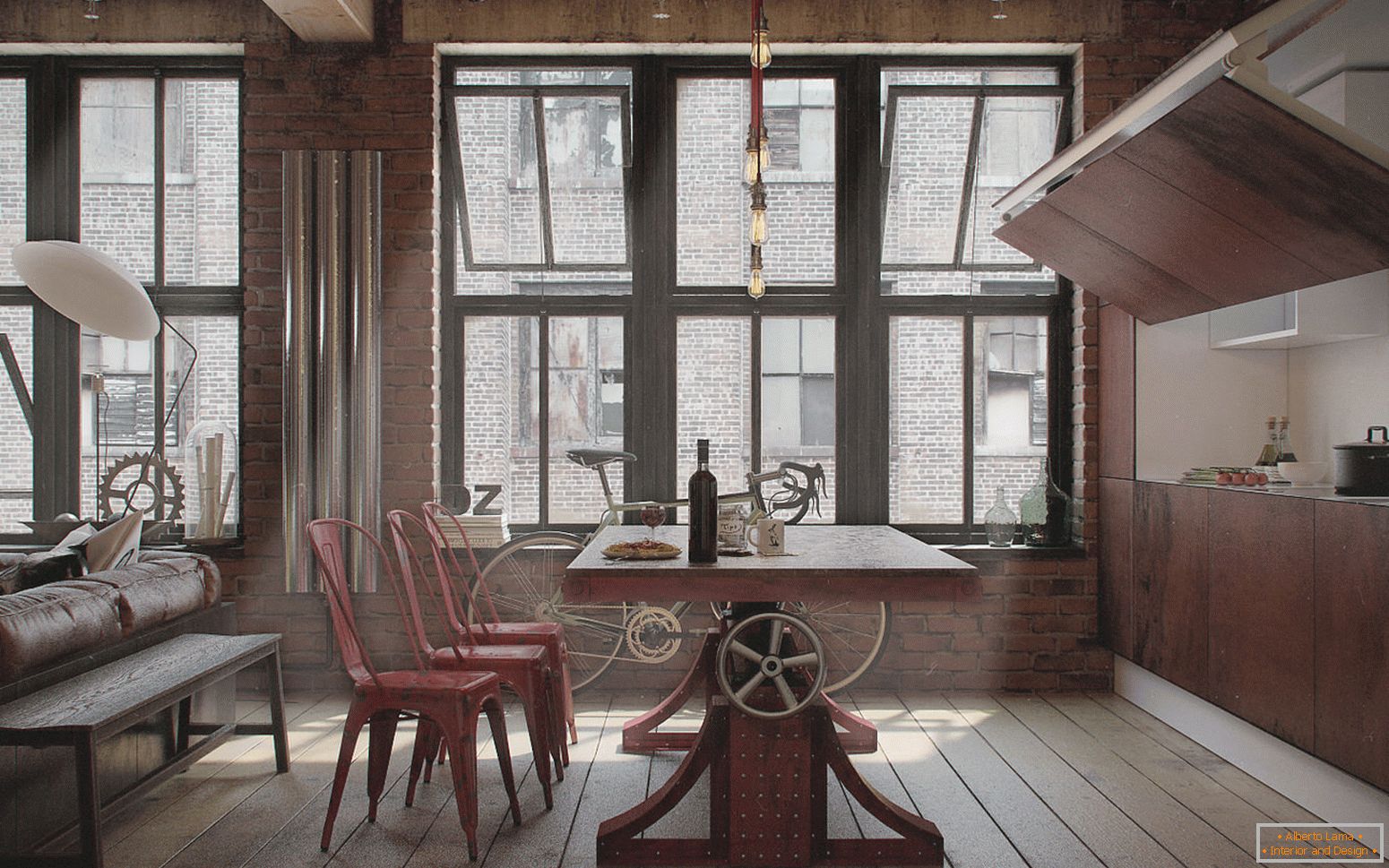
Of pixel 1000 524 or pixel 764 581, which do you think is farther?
pixel 1000 524

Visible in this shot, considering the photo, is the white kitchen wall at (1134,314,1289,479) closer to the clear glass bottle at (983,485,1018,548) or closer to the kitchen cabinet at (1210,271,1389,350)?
the kitchen cabinet at (1210,271,1389,350)

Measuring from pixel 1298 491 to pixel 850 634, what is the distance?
1.93 m

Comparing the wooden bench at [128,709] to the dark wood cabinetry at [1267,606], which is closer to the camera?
the wooden bench at [128,709]

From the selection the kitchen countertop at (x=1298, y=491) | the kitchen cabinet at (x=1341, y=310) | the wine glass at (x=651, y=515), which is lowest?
the wine glass at (x=651, y=515)

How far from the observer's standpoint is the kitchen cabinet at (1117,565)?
4023 mm

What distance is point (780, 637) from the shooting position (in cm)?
256

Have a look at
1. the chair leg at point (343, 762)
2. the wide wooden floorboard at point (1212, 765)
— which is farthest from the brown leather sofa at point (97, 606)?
the wide wooden floorboard at point (1212, 765)

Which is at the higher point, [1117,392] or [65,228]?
[65,228]

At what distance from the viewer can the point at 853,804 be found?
9.65ft

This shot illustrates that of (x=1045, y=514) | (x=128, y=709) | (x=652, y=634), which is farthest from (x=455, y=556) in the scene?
(x=1045, y=514)

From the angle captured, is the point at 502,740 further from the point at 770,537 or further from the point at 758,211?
the point at 758,211

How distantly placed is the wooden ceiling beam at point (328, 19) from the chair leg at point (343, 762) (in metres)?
2.95

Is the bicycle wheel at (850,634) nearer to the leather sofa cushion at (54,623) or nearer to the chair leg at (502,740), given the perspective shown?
the chair leg at (502,740)

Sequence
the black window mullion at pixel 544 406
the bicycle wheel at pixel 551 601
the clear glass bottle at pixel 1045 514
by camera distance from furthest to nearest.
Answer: the black window mullion at pixel 544 406 → the clear glass bottle at pixel 1045 514 → the bicycle wheel at pixel 551 601
